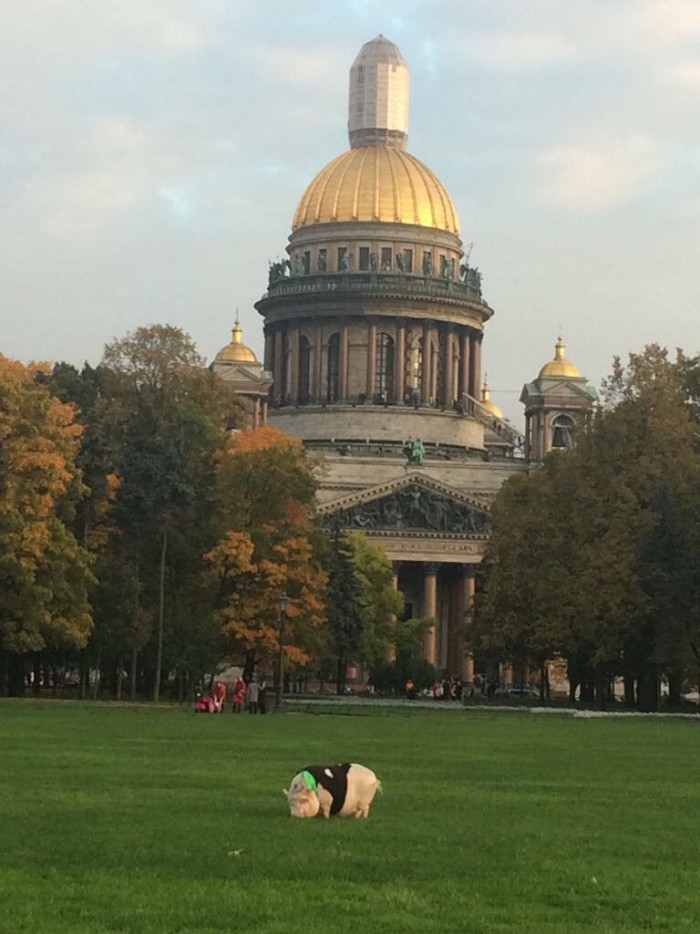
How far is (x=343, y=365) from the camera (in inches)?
6422

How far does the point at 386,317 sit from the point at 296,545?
268 feet

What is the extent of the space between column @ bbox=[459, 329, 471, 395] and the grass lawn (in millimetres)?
127847

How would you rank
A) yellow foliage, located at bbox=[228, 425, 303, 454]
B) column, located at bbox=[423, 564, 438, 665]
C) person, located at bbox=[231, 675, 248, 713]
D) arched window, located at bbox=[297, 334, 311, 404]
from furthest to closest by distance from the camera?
arched window, located at bbox=[297, 334, 311, 404] → column, located at bbox=[423, 564, 438, 665] → yellow foliage, located at bbox=[228, 425, 303, 454] → person, located at bbox=[231, 675, 248, 713]

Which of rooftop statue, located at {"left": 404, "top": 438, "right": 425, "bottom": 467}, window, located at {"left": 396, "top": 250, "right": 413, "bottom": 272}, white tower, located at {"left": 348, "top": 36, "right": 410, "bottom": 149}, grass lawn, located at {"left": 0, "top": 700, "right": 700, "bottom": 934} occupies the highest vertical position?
white tower, located at {"left": 348, "top": 36, "right": 410, "bottom": 149}

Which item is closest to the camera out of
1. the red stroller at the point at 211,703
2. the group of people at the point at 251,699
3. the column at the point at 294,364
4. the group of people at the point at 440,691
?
the red stroller at the point at 211,703

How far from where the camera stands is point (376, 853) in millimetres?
20188

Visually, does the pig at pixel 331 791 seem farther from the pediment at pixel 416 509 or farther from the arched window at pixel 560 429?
the arched window at pixel 560 429

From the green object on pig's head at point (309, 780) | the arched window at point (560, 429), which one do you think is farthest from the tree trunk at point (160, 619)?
the arched window at point (560, 429)

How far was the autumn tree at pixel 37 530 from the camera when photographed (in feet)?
217

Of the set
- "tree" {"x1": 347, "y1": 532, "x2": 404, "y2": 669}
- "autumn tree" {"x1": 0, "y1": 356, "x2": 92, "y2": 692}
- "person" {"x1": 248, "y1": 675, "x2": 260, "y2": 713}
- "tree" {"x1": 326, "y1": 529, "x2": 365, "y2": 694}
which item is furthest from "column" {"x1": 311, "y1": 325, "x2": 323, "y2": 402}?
"person" {"x1": 248, "y1": 675, "x2": 260, "y2": 713}

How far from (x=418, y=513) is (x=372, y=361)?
1948 cm

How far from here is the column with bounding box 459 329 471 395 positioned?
545ft

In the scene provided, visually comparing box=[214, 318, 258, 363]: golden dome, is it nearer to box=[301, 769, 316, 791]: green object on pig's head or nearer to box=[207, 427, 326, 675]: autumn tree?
box=[207, 427, 326, 675]: autumn tree

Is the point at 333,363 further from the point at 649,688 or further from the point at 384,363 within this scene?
the point at 649,688
